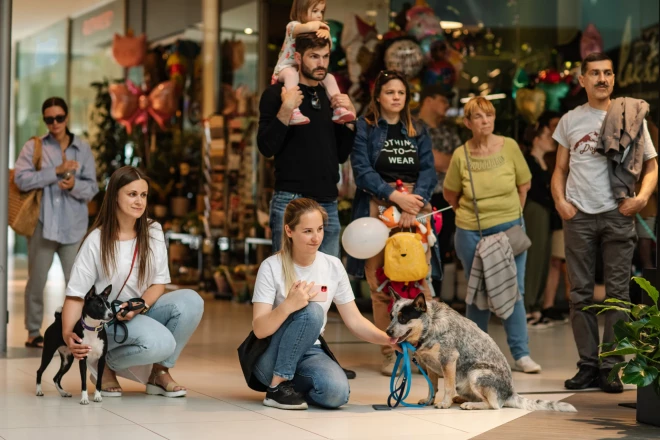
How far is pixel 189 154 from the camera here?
11797 mm

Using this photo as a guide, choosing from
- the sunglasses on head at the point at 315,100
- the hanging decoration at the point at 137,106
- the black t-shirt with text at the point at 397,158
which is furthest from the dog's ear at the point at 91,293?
the hanging decoration at the point at 137,106

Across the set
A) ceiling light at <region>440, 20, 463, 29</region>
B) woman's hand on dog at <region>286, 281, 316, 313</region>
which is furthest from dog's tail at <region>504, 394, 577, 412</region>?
ceiling light at <region>440, 20, 463, 29</region>

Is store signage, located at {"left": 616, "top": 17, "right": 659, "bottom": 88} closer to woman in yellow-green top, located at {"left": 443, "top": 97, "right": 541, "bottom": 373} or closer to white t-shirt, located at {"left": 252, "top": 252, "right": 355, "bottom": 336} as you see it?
woman in yellow-green top, located at {"left": 443, "top": 97, "right": 541, "bottom": 373}

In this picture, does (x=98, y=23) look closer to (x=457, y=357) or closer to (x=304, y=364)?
(x=304, y=364)

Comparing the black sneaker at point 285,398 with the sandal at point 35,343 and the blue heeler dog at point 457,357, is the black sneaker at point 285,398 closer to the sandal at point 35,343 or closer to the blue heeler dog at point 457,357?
the blue heeler dog at point 457,357

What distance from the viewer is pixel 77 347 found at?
178 inches

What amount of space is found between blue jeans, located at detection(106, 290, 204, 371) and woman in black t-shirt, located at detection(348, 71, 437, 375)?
3.94ft

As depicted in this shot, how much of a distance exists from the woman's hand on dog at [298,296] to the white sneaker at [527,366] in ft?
6.11

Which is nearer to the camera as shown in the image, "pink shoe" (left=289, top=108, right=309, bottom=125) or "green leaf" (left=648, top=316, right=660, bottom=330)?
"green leaf" (left=648, top=316, right=660, bottom=330)

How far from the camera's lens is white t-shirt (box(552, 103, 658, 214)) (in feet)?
17.5

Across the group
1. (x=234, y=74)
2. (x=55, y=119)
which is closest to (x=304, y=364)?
(x=55, y=119)

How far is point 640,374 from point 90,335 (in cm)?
224

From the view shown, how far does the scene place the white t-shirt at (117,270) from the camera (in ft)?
15.4

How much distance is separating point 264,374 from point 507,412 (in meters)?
1.04
